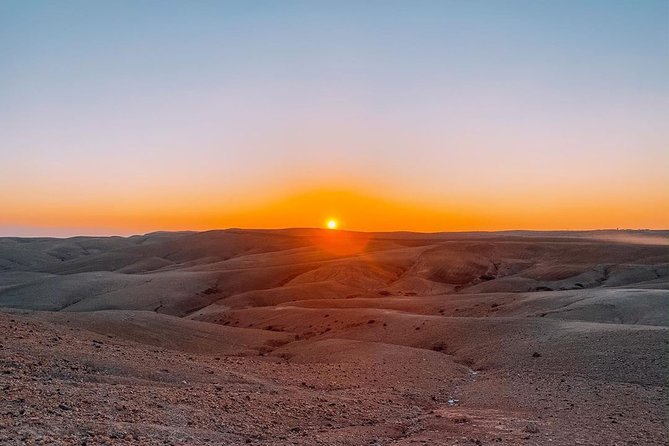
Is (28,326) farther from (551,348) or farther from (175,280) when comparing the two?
(175,280)

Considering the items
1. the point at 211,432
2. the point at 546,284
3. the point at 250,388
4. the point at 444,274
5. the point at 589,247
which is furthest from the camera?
the point at 589,247

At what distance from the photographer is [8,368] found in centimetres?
1366

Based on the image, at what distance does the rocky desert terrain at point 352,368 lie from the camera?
12.0m

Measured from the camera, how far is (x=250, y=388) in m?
15.8

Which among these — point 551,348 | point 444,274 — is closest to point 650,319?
point 551,348

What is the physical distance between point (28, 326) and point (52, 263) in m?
83.1

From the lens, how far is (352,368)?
826 inches

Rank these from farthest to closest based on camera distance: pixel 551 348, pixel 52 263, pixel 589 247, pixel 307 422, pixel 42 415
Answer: pixel 52 263 < pixel 589 247 < pixel 551 348 < pixel 307 422 < pixel 42 415

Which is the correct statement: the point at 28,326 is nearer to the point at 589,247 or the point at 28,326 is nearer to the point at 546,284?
the point at 546,284

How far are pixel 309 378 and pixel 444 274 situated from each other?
3728cm

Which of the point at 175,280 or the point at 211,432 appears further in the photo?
the point at 175,280

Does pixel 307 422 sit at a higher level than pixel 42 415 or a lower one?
lower

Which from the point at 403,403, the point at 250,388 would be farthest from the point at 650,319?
the point at 250,388

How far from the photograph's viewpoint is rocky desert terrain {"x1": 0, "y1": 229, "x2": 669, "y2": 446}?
39.5 feet
